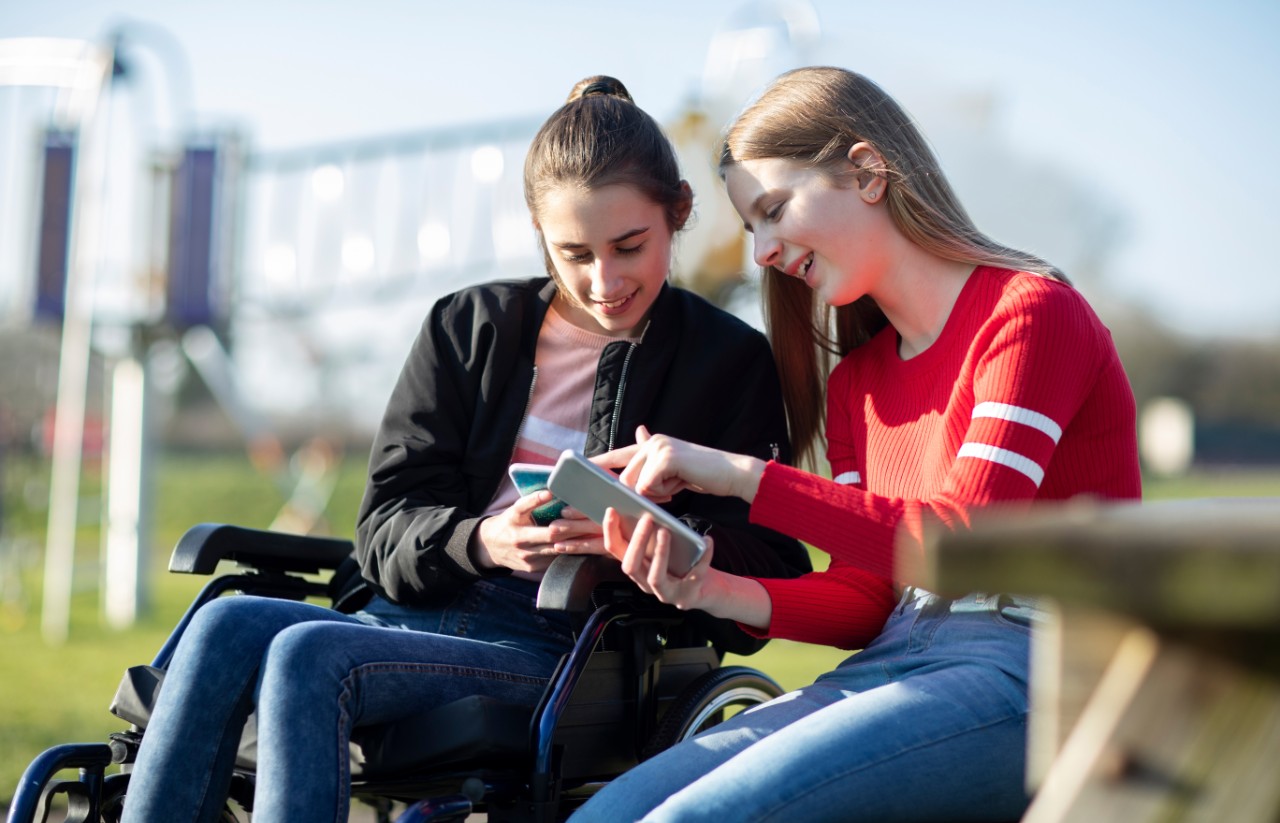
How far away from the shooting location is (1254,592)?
2.35 feet

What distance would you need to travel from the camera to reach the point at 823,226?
2.00 m

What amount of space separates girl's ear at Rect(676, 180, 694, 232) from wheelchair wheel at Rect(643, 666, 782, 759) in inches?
31.0

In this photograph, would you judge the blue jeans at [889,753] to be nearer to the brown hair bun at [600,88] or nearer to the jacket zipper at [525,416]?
the jacket zipper at [525,416]

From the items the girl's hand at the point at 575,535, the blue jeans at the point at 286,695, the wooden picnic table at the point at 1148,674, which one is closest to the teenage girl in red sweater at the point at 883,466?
the girl's hand at the point at 575,535

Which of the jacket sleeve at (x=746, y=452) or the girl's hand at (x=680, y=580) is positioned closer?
the girl's hand at (x=680, y=580)

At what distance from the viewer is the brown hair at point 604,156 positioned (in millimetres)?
2182

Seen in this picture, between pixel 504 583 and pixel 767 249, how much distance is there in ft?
2.33

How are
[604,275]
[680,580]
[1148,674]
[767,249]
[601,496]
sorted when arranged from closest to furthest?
[1148,674] < [601,496] < [680,580] < [767,249] < [604,275]

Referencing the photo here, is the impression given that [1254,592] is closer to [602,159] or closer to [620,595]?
[620,595]

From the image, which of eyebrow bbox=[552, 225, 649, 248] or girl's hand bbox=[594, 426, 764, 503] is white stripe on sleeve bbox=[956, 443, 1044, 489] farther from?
eyebrow bbox=[552, 225, 649, 248]

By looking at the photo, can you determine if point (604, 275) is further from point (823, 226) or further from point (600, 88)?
point (600, 88)

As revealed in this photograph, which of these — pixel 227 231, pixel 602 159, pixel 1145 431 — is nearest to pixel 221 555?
pixel 602 159

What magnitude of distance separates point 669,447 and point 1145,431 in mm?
27298

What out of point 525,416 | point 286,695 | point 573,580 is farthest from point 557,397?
point 286,695
